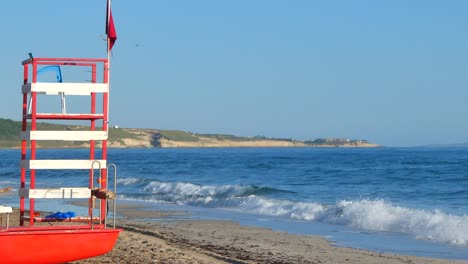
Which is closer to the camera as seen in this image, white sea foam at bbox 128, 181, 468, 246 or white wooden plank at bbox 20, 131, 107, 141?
white wooden plank at bbox 20, 131, 107, 141

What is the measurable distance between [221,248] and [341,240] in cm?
329

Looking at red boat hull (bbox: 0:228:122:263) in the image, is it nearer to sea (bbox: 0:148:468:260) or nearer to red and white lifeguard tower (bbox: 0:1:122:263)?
red and white lifeguard tower (bbox: 0:1:122:263)

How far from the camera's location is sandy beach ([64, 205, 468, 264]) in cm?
1419

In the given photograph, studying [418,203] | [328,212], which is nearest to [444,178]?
[418,203]

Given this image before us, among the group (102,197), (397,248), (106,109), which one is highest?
(106,109)

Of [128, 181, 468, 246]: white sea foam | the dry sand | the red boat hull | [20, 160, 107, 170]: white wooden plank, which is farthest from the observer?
[128, 181, 468, 246]: white sea foam

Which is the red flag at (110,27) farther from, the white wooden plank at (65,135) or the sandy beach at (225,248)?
the sandy beach at (225,248)

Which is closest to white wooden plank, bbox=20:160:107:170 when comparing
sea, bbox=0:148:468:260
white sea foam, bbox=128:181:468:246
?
sea, bbox=0:148:468:260

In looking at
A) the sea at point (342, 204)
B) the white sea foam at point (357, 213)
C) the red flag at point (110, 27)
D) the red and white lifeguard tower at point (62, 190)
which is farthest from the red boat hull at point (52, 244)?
the white sea foam at point (357, 213)

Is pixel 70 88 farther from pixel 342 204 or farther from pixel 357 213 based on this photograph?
pixel 342 204

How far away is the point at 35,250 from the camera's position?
11.4 m

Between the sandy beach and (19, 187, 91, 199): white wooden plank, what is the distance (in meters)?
1.44

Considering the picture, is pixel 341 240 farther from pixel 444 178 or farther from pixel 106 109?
pixel 444 178

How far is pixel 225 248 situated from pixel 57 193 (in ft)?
14.6
